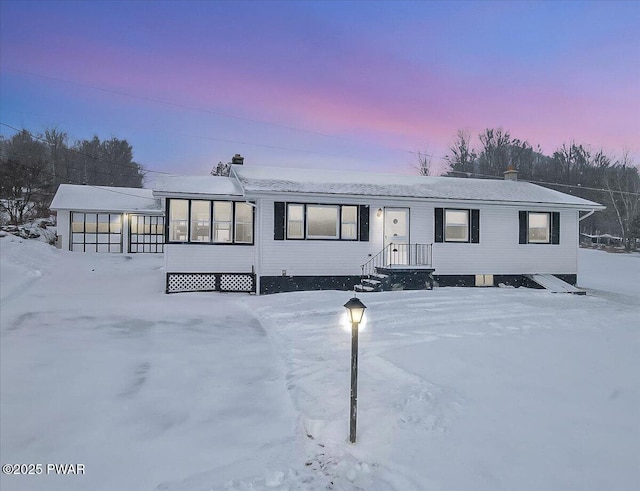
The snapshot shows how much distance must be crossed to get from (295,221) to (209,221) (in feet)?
10.0

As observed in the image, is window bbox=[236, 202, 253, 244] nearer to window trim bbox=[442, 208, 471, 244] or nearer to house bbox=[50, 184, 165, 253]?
window trim bbox=[442, 208, 471, 244]

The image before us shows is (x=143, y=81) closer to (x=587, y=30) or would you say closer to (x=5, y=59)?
(x=5, y=59)

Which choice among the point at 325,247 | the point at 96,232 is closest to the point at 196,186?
the point at 325,247

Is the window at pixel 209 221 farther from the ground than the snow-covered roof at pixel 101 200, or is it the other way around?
the snow-covered roof at pixel 101 200

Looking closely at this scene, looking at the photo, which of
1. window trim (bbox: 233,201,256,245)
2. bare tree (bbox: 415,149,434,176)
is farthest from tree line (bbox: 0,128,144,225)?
window trim (bbox: 233,201,256,245)

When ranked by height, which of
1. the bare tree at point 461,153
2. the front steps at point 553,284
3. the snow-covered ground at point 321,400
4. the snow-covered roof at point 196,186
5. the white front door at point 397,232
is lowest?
the snow-covered ground at point 321,400

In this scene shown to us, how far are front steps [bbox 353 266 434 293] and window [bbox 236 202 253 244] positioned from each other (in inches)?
168

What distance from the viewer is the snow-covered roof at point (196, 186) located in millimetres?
13617

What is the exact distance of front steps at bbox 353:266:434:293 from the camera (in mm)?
13430

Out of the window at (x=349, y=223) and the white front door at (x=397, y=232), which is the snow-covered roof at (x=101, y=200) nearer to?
the window at (x=349, y=223)

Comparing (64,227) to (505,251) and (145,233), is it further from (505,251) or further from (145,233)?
(505,251)

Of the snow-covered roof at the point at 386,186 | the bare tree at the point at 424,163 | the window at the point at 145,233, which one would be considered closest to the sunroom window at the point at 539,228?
the snow-covered roof at the point at 386,186

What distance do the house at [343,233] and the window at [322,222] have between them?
0.04 metres

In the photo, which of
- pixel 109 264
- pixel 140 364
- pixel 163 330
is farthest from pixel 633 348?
pixel 109 264
